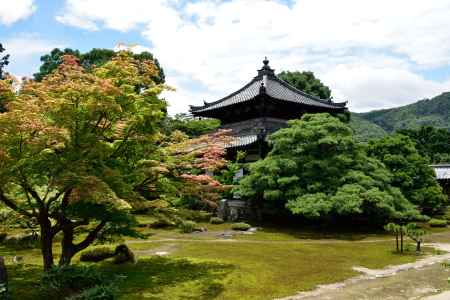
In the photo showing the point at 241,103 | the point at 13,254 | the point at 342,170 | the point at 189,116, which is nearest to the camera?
the point at 13,254

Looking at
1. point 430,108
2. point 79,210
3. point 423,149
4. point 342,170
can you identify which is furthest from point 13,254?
point 430,108

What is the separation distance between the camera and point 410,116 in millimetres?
138750

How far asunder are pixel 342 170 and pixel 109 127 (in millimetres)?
17194

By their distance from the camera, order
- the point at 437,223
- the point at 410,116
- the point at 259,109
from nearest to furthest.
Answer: the point at 437,223, the point at 259,109, the point at 410,116

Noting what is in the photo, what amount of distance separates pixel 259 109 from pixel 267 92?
145 cm

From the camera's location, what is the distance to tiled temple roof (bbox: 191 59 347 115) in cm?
3328

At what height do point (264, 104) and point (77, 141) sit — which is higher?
point (264, 104)

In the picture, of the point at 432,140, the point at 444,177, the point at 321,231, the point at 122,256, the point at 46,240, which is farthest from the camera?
the point at 432,140

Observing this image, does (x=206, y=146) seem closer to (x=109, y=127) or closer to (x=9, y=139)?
(x=109, y=127)

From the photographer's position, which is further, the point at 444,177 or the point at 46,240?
the point at 444,177

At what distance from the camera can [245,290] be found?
39.2 feet

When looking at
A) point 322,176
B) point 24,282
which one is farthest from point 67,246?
point 322,176

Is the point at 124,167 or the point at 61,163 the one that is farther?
the point at 124,167

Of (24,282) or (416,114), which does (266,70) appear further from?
(416,114)
